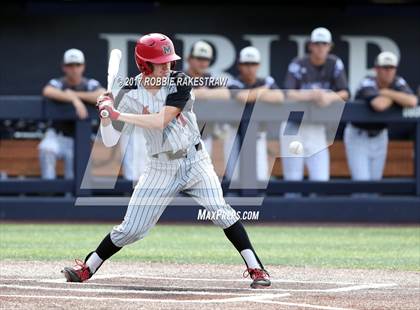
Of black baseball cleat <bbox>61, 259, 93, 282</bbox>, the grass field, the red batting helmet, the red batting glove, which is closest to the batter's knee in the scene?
black baseball cleat <bbox>61, 259, 93, 282</bbox>

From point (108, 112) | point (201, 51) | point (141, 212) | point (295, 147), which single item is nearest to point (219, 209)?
point (141, 212)

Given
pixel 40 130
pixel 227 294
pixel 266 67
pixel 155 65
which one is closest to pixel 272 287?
pixel 227 294

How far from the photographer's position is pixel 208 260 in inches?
334

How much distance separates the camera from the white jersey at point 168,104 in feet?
21.6

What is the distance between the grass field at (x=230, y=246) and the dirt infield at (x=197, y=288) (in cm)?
52

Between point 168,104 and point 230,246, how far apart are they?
11.2 ft

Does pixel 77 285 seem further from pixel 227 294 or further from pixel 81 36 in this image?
pixel 81 36

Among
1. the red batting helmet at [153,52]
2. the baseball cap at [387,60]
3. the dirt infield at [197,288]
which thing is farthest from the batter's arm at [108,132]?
the baseball cap at [387,60]

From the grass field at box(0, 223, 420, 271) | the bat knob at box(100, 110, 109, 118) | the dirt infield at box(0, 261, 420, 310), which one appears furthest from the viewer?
the grass field at box(0, 223, 420, 271)

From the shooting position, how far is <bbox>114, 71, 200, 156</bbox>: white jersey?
659cm

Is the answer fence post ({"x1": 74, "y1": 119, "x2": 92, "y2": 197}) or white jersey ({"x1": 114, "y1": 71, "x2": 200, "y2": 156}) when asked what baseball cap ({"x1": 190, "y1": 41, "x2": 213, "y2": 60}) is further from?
white jersey ({"x1": 114, "y1": 71, "x2": 200, "y2": 156})

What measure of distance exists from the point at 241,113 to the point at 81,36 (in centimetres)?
303

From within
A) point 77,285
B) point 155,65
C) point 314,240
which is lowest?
point 314,240

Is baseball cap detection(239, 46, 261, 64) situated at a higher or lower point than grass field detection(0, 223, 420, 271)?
higher
